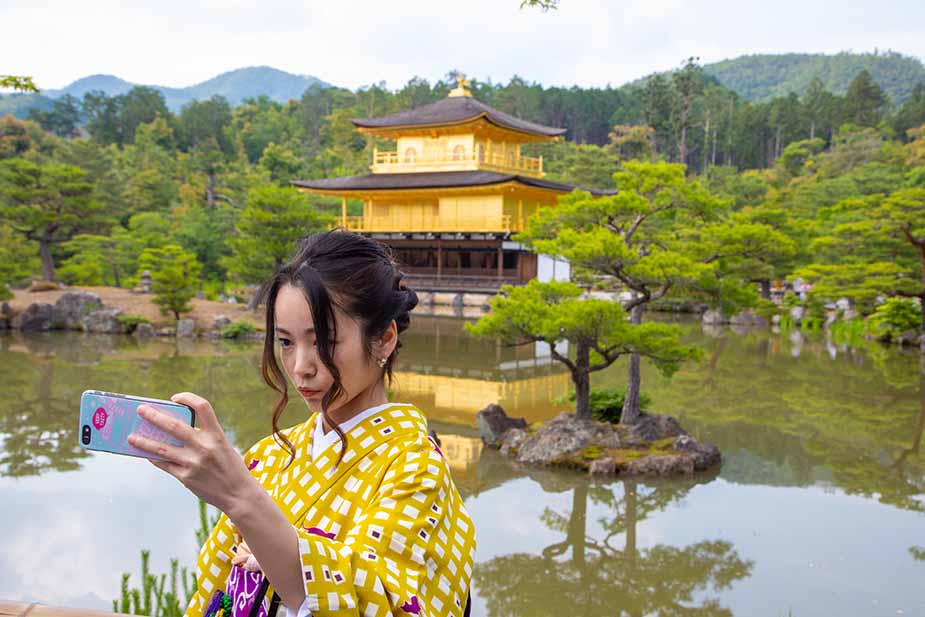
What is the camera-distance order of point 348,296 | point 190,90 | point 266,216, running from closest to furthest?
point 348,296 < point 266,216 < point 190,90

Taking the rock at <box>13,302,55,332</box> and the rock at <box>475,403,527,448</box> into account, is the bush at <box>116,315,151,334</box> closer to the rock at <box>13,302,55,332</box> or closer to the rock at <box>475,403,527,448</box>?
the rock at <box>13,302,55,332</box>

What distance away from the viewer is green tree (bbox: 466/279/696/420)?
6.76m

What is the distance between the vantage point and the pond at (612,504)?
436cm

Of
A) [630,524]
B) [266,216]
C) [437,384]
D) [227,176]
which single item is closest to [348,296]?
[630,524]

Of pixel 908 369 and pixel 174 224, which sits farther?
pixel 174 224

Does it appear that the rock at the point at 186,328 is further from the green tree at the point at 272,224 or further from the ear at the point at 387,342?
the ear at the point at 387,342

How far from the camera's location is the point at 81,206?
17.5 meters

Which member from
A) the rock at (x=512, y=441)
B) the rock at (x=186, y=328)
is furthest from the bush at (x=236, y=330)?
the rock at (x=512, y=441)

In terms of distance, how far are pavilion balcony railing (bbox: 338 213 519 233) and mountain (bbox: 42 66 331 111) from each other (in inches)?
6172

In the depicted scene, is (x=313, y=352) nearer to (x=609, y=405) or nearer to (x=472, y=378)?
(x=609, y=405)

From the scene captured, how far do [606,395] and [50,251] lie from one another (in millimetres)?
14983

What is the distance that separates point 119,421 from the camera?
0.73m

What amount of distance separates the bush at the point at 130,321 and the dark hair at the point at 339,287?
14.4 metres

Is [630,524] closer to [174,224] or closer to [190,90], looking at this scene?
[174,224]
